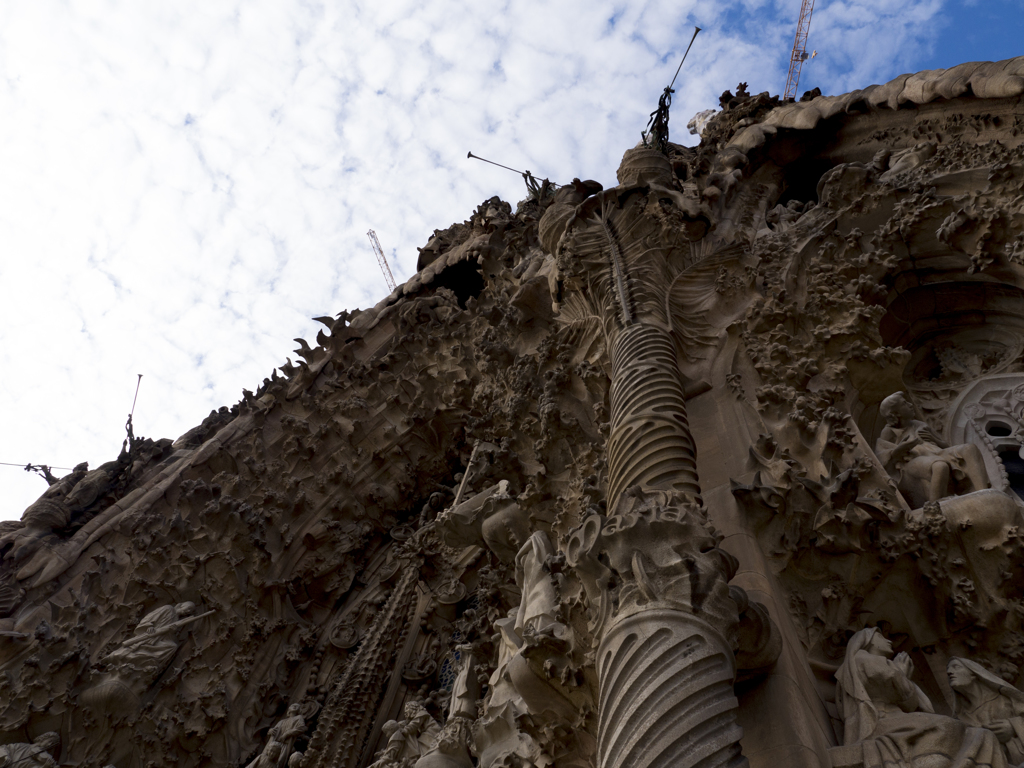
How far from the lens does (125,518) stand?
302 inches

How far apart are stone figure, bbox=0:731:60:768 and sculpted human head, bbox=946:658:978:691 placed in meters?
6.03

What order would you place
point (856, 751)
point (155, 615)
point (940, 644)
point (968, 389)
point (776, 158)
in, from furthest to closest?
1. point (776, 158)
2. point (155, 615)
3. point (968, 389)
4. point (940, 644)
5. point (856, 751)

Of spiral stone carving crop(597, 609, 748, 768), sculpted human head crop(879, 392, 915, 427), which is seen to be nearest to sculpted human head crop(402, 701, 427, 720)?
spiral stone carving crop(597, 609, 748, 768)

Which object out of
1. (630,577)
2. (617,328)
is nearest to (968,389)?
(617,328)

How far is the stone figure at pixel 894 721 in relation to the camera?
2.23 metres

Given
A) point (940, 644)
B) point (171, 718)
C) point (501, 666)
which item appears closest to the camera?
point (940, 644)

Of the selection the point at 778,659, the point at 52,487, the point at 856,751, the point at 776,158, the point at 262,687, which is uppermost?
the point at 776,158

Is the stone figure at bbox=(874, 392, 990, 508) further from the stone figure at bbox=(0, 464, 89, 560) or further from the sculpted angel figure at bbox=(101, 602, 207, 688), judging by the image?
the stone figure at bbox=(0, 464, 89, 560)

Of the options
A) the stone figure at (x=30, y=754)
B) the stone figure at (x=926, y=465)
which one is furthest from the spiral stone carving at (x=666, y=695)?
the stone figure at (x=30, y=754)

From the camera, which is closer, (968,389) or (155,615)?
(968,389)

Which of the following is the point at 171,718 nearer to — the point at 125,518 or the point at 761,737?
the point at 125,518

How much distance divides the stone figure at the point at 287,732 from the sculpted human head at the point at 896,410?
4908 mm

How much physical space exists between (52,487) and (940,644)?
866 cm

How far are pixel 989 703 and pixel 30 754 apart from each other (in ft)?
20.5
